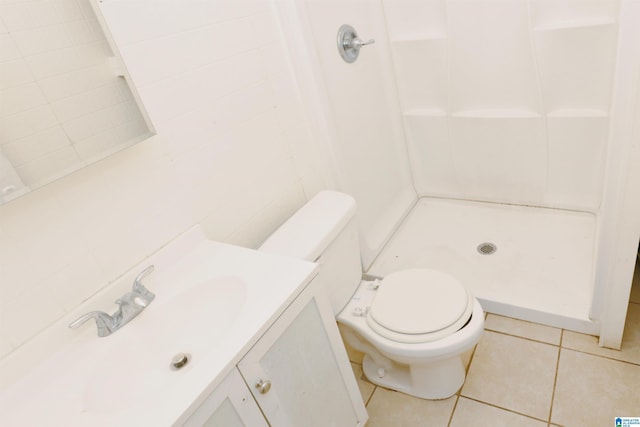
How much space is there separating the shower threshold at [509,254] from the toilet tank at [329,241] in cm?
58

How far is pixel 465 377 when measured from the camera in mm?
1527

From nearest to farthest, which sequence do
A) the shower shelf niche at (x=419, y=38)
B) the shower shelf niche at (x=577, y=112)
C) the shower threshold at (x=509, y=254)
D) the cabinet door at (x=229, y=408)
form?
the cabinet door at (x=229, y=408) → the shower threshold at (x=509, y=254) → the shower shelf niche at (x=577, y=112) → the shower shelf niche at (x=419, y=38)

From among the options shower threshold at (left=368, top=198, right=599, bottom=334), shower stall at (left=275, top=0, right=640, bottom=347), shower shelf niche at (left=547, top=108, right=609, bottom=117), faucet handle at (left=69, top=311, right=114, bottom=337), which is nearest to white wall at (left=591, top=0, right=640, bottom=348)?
shower stall at (left=275, top=0, right=640, bottom=347)

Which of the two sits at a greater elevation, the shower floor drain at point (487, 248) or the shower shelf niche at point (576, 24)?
the shower shelf niche at point (576, 24)

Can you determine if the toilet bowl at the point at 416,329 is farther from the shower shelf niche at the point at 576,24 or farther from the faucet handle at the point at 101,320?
the shower shelf niche at the point at 576,24

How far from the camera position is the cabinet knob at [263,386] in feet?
3.01

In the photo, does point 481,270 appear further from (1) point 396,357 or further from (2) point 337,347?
(2) point 337,347

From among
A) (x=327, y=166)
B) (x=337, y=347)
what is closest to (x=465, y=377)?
(x=337, y=347)

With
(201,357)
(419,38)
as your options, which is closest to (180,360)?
(201,357)

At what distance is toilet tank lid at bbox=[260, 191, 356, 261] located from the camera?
4.16 feet

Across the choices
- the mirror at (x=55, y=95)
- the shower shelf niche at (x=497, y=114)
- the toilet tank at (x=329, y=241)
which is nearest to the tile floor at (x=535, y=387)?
the toilet tank at (x=329, y=241)

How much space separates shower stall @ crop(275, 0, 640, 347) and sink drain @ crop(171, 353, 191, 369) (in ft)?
3.19

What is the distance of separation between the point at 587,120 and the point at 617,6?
460 millimetres

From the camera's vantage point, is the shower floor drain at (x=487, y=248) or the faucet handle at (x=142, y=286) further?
the shower floor drain at (x=487, y=248)
